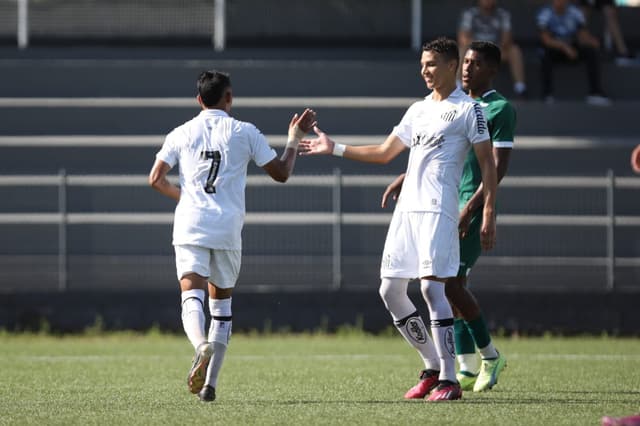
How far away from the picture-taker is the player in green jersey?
9.62 meters

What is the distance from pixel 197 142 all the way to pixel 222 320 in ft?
3.73

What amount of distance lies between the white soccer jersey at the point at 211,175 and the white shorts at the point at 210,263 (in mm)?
63

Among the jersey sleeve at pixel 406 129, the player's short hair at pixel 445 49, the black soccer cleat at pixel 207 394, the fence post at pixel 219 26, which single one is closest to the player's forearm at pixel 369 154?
the jersey sleeve at pixel 406 129

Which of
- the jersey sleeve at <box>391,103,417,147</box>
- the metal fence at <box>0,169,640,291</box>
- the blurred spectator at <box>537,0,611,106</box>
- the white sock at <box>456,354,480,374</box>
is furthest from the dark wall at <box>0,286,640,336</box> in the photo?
the jersey sleeve at <box>391,103,417,147</box>

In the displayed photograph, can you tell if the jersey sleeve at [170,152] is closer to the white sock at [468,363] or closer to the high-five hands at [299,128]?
the high-five hands at [299,128]

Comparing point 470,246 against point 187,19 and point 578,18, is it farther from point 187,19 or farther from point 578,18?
point 187,19

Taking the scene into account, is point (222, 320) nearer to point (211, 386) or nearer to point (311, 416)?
point (211, 386)

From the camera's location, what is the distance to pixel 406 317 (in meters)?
9.12

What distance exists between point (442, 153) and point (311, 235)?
7.81 meters

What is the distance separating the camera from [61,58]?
2144 centimetres

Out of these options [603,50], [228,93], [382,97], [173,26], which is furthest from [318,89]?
[228,93]

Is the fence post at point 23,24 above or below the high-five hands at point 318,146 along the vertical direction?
above

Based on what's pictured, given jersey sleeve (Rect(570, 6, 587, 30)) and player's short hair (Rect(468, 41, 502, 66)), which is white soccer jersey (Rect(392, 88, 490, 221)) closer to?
player's short hair (Rect(468, 41, 502, 66))

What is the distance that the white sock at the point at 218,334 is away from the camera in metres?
8.56
